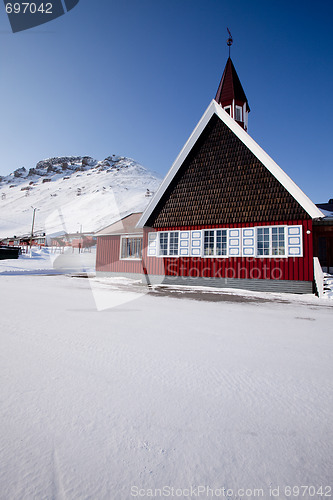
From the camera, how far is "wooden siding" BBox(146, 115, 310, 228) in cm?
1185

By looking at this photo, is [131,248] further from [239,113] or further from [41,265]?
[41,265]

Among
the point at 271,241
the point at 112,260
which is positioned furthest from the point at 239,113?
the point at 112,260

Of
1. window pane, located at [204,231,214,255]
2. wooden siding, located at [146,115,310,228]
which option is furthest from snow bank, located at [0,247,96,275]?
window pane, located at [204,231,214,255]

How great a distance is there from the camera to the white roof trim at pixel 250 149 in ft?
36.5

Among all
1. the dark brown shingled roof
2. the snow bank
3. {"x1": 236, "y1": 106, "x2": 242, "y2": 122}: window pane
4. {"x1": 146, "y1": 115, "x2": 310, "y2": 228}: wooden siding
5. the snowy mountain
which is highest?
the snowy mountain

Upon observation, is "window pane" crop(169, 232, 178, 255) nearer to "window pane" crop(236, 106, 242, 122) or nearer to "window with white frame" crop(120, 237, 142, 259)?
"window with white frame" crop(120, 237, 142, 259)

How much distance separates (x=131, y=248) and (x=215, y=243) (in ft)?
20.7

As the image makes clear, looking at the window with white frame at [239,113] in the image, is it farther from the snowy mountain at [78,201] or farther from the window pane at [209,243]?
the snowy mountain at [78,201]

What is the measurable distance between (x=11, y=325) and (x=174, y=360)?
3037mm

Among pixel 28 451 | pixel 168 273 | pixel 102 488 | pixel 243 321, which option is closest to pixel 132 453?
pixel 102 488

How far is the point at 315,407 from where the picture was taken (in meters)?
2.18

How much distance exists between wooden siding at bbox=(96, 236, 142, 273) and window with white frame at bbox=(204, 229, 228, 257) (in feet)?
16.1

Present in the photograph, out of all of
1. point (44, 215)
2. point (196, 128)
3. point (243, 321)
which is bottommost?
point (243, 321)

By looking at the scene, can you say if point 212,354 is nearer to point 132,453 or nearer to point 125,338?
point 125,338
